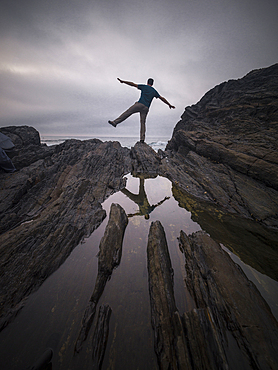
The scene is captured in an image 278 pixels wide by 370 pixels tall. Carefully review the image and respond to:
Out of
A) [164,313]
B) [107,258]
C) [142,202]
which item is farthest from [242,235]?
[107,258]

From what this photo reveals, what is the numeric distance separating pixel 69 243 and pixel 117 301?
209 centimetres

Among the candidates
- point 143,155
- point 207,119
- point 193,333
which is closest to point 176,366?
point 193,333

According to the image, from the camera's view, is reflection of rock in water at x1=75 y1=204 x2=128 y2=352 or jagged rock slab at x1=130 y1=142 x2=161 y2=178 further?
jagged rock slab at x1=130 y1=142 x2=161 y2=178

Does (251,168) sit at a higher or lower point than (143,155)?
lower

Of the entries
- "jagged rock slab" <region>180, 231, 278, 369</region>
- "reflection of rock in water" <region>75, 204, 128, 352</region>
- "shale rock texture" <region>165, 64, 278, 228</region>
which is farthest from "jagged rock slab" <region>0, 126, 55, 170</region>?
"jagged rock slab" <region>180, 231, 278, 369</region>

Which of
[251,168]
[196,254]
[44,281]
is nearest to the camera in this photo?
[44,281]

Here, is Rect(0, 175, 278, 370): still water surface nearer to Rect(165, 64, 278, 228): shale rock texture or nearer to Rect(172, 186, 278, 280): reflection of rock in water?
Rect(172, 186, 278, 280): reflection of rock in water

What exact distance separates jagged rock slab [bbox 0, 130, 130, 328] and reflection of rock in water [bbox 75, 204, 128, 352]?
0.77m

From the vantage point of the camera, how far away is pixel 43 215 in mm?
4617

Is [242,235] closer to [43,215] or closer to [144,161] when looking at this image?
[43,215]

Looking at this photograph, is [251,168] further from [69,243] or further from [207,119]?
[69,243]

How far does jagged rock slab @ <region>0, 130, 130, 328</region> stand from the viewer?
9.17 feet

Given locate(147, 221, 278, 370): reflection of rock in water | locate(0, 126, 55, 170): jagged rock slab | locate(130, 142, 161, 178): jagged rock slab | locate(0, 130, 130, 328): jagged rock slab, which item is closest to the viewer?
locate(147, 221, 278, 370): reflection of rock in water

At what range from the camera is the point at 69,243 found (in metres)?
3.70
